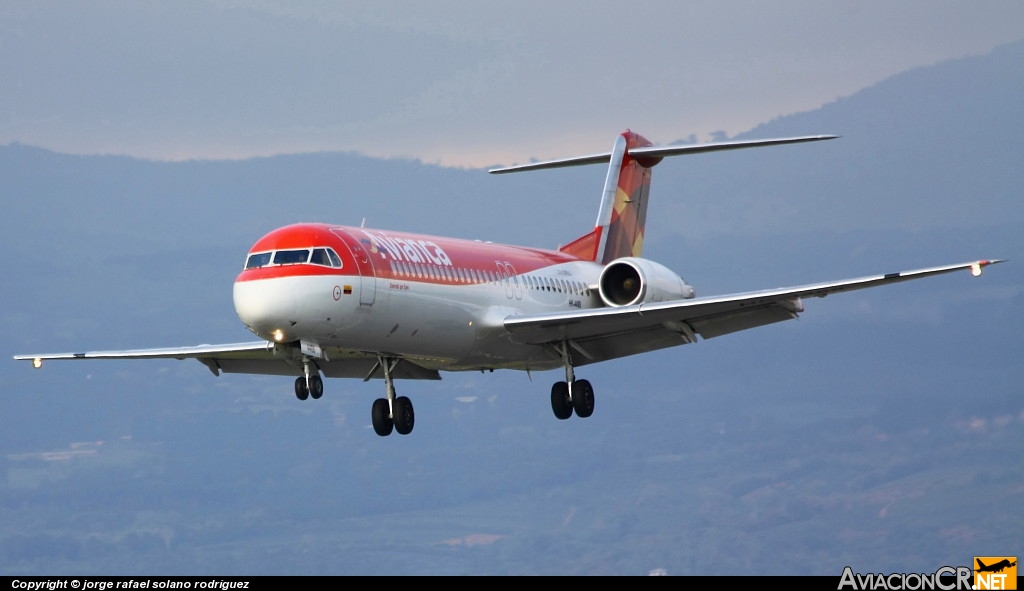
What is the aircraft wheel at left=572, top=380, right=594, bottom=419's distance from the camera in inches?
1502

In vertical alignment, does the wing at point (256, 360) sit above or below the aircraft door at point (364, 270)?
above

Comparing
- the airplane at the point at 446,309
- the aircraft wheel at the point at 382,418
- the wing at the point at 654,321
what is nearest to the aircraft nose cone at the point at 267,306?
the airplane at the point at 446,309

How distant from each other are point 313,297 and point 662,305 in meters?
7.74

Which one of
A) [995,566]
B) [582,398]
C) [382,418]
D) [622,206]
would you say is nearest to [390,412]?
[382,418]

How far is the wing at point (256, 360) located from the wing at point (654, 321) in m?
2.75

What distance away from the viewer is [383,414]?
36688 mm

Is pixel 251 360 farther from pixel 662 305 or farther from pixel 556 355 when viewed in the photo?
pixel 662 305

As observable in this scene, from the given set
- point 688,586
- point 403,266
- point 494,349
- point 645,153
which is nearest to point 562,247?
point 645,153

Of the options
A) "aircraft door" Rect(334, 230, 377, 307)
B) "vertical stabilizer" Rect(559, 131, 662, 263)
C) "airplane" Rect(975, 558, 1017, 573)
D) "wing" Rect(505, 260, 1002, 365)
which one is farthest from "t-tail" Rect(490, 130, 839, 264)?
"airplane" Rect(975, 558, 1017, 573)

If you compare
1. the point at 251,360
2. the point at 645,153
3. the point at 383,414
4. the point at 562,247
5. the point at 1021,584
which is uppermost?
the point at 645,153

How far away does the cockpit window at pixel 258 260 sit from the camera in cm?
3262

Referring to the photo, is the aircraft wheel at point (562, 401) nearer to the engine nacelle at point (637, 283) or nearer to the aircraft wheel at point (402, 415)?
the engine nacelle at point (637, 283)

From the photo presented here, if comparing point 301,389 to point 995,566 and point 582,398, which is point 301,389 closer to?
point 582,398

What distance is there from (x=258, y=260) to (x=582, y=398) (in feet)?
29.4
